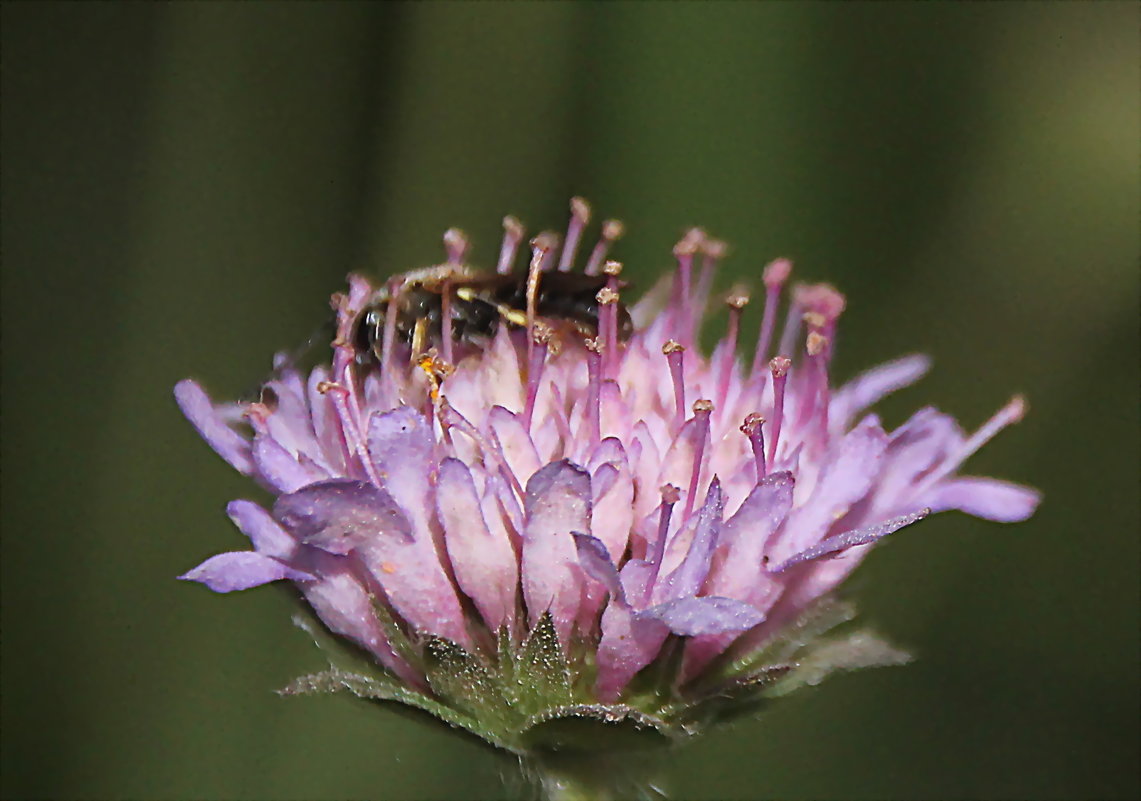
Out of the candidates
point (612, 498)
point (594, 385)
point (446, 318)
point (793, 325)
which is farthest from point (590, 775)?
point (793, 325)

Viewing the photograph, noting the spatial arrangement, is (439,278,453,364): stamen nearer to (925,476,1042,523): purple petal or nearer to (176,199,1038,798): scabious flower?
(176,199,1038,798): scabious flower

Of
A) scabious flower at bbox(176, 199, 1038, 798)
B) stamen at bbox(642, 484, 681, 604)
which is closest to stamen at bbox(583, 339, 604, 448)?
scabious flower at bbox(176, 199, 1038, 798)

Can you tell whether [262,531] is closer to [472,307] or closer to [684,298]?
[472,307]

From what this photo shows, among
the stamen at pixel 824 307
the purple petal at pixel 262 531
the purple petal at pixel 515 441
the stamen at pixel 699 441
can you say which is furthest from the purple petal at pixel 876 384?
Result: the purple petal at pixel 262 531

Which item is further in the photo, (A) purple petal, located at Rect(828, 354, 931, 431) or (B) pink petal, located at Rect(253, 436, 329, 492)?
(A) purple petal, located at Rect(828, 354, 931, 431)

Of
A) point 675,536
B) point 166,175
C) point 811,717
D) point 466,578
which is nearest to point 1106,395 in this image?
point 811,717

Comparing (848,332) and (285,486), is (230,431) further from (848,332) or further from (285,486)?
(848,332)
